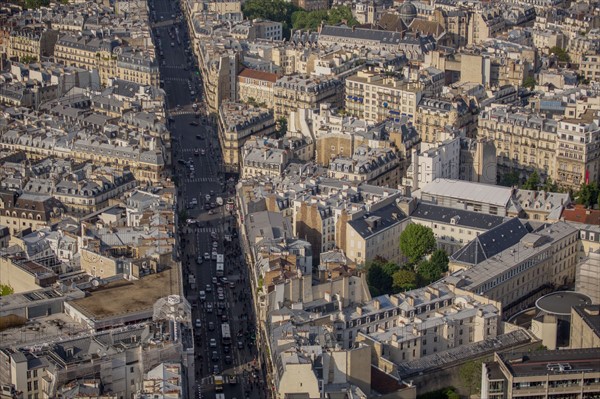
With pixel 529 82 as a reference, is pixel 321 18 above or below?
above

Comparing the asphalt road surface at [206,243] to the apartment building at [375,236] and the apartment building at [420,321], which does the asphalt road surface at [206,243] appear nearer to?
the apartment building at [420,321]

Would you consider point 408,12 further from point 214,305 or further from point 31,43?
point 214,305

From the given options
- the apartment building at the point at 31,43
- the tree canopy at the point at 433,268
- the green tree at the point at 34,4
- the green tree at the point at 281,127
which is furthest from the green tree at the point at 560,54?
the green tree at the point at 34,4

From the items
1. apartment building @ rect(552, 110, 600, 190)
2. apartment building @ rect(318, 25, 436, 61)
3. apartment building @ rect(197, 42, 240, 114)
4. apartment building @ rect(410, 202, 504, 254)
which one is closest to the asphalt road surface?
apartment building @ rect(197, 42, 240, 114)

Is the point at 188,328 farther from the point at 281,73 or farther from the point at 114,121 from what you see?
the point at 281,73

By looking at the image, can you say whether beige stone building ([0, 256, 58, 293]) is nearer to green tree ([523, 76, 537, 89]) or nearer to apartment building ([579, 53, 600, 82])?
green tree ([523, 76, 537, 89])

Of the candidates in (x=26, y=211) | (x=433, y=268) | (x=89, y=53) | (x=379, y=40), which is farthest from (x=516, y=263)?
(x=89, y=53)
